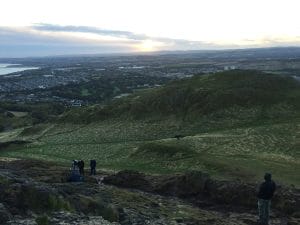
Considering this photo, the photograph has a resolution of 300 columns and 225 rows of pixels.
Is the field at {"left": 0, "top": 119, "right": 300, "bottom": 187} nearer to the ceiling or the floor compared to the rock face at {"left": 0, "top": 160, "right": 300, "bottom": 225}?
nearer to the floor

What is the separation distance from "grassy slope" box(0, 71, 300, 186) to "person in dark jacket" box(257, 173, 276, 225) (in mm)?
12820

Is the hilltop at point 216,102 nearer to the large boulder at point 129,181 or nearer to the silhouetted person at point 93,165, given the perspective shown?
the silhouetted person at point 93,165

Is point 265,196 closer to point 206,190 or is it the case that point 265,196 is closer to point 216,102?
point 206,190

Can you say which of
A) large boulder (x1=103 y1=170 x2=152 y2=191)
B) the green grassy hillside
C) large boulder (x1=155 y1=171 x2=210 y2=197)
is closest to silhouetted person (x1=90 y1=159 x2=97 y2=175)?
large boulder (x1=103 y1=170 x2=152 y2=191)

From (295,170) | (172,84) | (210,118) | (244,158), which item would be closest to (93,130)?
(210,118)

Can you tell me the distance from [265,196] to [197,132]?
4164cm

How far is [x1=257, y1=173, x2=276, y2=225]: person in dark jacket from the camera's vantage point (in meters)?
23.2

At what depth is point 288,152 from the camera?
48562mm

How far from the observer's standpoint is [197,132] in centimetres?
6519

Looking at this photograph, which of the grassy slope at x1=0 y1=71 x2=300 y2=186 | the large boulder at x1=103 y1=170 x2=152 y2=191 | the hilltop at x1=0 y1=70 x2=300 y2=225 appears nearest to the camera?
the hilltop at x1=0 y1=70 x2=300 y2=225

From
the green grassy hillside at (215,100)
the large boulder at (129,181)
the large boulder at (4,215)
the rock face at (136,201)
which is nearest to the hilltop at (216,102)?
the green grassy hillside at (215,100)

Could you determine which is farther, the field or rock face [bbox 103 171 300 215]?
the field

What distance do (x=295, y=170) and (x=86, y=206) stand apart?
21939 mm

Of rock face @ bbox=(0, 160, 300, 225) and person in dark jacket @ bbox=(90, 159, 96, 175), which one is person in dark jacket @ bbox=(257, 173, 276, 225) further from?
person in dark jacket @ bbox=(90, 159, 96, 175)
